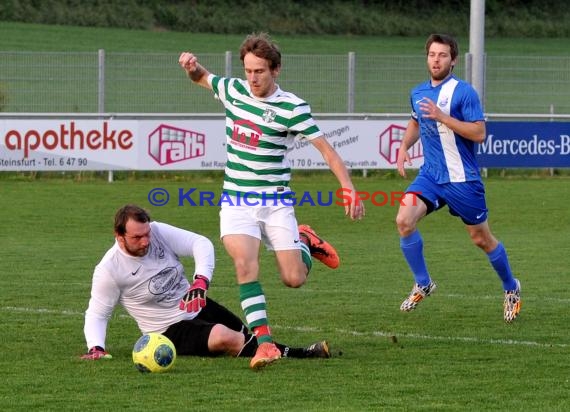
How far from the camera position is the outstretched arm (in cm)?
861

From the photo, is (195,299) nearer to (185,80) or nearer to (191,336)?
(191,336)

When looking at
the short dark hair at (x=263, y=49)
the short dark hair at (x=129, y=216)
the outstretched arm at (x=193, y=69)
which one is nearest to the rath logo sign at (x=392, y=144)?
the outstretched arm at (x=193, y=69)

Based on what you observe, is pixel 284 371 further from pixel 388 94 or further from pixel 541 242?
pixel 388 94

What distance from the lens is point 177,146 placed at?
21.3 meters

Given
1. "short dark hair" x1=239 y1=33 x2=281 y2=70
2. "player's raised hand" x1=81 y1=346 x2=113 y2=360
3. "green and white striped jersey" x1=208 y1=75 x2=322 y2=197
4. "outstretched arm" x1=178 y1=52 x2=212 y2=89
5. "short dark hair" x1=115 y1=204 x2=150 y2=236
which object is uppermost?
"short dark hair" x1=239 y1=33 x2=281 y2=70

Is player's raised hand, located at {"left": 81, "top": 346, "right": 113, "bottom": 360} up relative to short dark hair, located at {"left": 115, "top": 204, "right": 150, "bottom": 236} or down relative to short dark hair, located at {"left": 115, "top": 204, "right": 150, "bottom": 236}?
down

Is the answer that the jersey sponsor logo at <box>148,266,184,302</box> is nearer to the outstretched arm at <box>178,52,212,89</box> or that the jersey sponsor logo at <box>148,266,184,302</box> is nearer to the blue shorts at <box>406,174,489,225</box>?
the outstretched arm at <box>178,52,212,89</box>

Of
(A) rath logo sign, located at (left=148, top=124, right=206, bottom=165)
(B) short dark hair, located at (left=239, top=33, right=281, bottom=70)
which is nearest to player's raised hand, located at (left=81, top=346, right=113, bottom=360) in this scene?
(B) short dark hair, located at (left=239, top=33, right=281, bottom=70)

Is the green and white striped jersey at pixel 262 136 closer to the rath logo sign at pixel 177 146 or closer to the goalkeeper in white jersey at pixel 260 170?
the goalkeeper in white jersey at pixel 260 170

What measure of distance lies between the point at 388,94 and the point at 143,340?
19826 mm

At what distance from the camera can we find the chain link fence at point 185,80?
24.0 meters

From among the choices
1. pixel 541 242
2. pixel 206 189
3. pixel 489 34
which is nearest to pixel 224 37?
pixel 489 34

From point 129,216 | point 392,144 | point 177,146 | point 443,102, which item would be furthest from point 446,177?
point 392,144

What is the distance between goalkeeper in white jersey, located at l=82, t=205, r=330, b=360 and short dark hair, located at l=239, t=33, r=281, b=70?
3.76 ft
